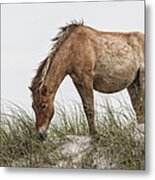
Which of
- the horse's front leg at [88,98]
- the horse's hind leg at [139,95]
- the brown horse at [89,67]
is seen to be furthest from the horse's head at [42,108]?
the horse's hind leg at [139,95]

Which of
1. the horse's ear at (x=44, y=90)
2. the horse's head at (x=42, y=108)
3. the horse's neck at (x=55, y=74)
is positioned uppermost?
the horse's neck at (x=55, y=74)

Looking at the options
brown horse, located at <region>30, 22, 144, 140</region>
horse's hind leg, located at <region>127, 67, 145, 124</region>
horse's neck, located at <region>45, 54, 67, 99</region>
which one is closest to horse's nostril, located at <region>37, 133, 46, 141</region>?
brown horse, located at <region>30, 22, 144, 140</region>

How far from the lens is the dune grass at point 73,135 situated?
2.67 metres

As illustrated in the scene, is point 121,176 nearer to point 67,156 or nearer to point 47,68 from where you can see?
point 67,156

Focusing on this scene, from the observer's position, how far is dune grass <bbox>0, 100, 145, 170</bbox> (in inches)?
105

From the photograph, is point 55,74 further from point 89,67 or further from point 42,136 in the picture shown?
point 42,136

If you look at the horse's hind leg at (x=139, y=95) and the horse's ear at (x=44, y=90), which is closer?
the horse's hind leg at (x=139, y=95)

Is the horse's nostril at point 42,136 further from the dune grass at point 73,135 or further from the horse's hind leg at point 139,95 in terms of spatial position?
the horse's hind leg at point 139,95

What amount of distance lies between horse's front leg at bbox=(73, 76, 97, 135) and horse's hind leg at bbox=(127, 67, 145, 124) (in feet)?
0.54

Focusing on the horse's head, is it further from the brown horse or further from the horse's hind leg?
the horse's hind leg

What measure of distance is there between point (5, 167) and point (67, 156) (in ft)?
0.90

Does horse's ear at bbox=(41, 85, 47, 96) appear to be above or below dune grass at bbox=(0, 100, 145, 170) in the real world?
above

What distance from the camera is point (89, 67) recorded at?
8.90ft

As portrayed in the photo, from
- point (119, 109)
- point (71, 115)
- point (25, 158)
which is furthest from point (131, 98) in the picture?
point (25, 158)
